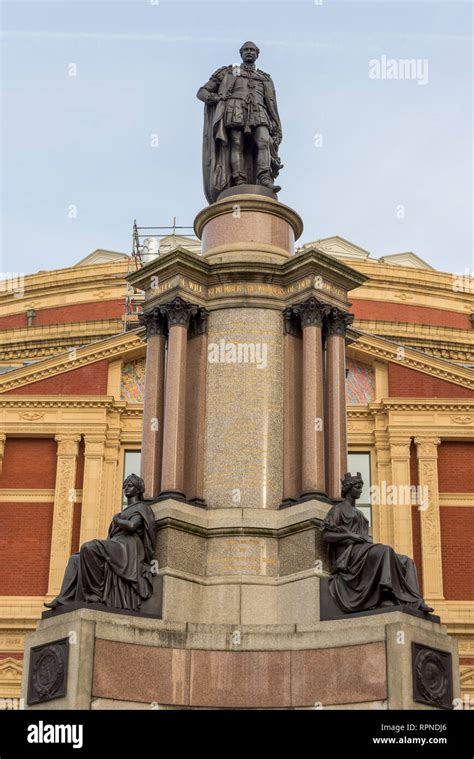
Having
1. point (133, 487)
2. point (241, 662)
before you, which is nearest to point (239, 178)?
point (133, 487)

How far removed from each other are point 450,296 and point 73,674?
49.1 metres

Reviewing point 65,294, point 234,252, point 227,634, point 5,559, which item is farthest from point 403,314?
point 227,634

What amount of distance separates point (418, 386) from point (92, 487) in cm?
1211

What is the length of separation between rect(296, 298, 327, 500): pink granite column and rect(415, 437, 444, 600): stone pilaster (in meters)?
23.4

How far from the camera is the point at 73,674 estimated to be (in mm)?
14188

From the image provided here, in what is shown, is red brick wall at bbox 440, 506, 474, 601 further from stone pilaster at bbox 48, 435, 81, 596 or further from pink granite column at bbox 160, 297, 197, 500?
pink granite column at bbox 160, 297, 197, 500

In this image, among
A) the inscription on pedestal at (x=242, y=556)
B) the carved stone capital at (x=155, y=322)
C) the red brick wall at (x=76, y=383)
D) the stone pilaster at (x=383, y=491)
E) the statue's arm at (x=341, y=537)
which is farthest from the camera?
the red brick wall at (x=76, y=383)

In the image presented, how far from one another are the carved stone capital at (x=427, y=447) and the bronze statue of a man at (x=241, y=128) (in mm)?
23478

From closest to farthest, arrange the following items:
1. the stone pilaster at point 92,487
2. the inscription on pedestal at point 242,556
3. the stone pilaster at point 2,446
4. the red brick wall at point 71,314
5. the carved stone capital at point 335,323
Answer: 1. the inscription on pedestal at point 242,556
2. the carved stone capital at point 335,323
3. the stone pilaster at point 92,487
4. the stone pilaster at point 2,446
5. the red brick wall at point 71,314

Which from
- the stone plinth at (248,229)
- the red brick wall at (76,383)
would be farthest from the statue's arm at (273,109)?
the red brick wall at (76,383)

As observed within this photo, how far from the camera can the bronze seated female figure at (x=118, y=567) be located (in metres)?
15.4

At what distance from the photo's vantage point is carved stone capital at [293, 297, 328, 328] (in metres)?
17.8

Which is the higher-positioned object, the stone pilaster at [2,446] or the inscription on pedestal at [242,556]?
the stone pilaster at [2,446]

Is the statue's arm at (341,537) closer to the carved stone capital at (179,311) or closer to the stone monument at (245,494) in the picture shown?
the stone monument at (245,494)
